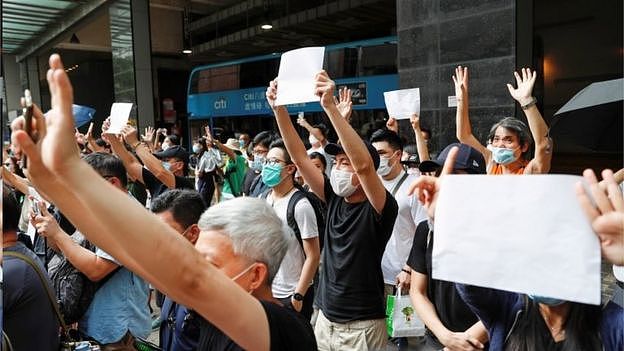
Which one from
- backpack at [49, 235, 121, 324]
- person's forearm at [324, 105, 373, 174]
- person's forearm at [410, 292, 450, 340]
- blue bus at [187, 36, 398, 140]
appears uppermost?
blue bus at [187, 36, 398, 140]

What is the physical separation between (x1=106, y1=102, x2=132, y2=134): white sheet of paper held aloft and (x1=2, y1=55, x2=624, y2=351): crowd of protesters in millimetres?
107

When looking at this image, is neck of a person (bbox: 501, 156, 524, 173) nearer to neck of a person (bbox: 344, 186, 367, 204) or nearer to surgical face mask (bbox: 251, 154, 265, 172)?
neck of a person (bbox: 344, 186, 367, 204)

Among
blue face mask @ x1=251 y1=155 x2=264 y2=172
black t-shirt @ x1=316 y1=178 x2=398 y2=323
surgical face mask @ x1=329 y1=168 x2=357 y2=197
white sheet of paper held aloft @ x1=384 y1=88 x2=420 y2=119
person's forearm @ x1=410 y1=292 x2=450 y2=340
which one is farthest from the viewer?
blue face mask @ x1=251 y1=155 x2=264 y2=172

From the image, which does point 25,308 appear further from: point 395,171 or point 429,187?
point 395,171

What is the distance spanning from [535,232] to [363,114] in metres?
10.4

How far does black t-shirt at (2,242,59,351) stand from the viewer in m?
1.78

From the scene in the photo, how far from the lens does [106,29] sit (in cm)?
2122

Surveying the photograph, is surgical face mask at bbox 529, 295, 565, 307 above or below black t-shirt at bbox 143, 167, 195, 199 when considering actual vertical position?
below

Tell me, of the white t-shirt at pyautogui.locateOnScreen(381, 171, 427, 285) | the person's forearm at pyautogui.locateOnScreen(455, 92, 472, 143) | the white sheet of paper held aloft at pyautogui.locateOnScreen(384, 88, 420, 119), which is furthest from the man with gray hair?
the white sheet of paper held aloft at pyautogui.locateOnScreen(384, 88, 420, 119)

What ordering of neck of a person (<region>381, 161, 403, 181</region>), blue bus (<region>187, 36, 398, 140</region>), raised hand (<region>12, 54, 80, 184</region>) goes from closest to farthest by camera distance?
1. raised hand (<region>12, 54, 80, 184</region>)
2. neck of a person (<region>381, 161, 403, 181</region>)
3. blue bus (<region>187, 36, 398, 140</region>)

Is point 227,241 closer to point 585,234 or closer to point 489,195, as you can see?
point 489,195

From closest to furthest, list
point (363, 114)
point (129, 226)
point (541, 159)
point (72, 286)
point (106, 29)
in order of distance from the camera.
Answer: point (129, 226) → point (72, 286) → point (541, 159) → point (363, 114) → point (106, 29)

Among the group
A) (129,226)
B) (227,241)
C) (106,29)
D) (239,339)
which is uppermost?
(106,29)

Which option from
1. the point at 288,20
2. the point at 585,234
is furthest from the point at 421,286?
the point at 288,20
